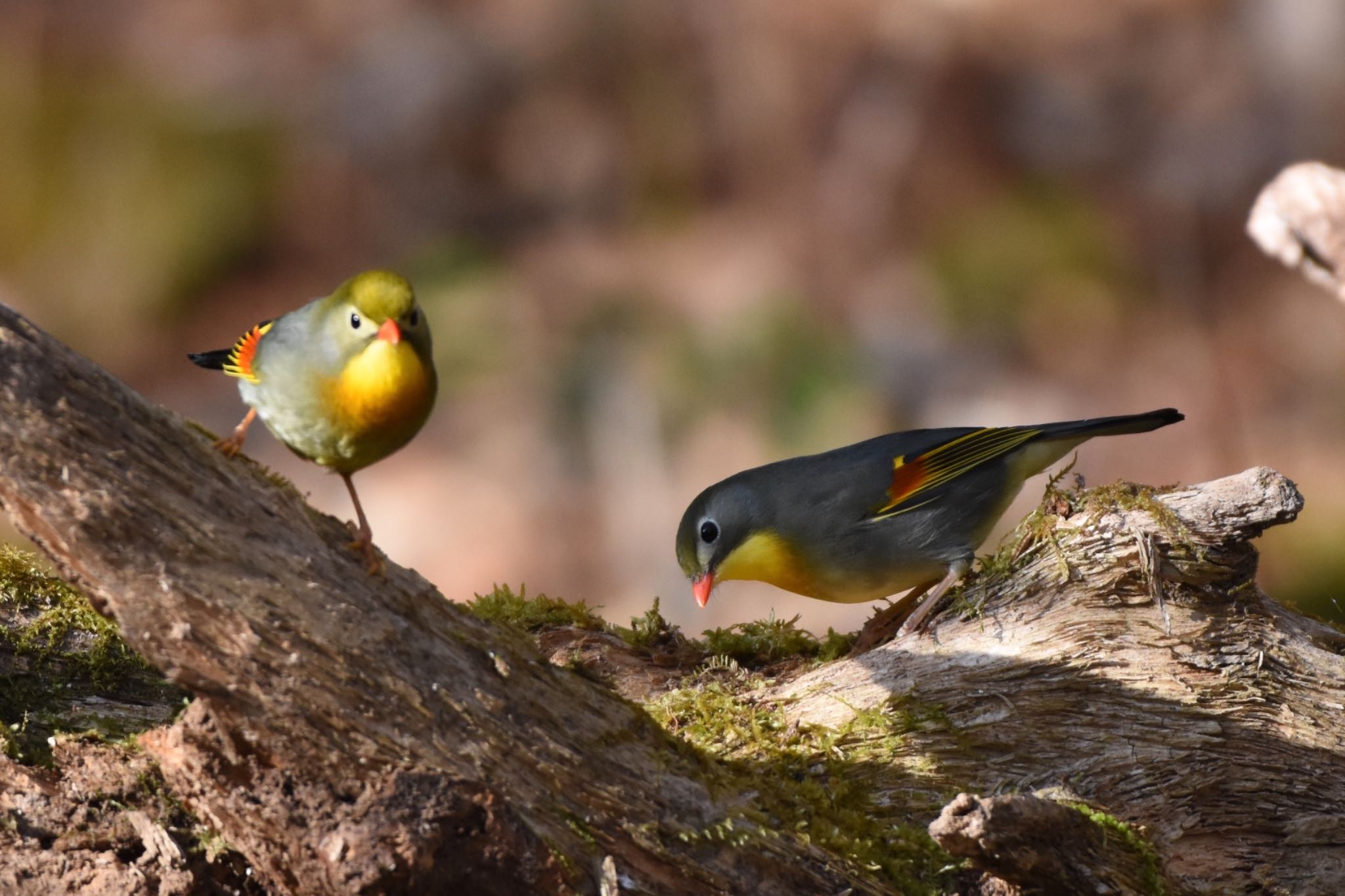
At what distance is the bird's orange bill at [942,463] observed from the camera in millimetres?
4324

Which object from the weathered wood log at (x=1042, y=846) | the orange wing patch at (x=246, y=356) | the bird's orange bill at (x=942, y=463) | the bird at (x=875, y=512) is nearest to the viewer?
the weathered wood log at (x=1042, y=846)

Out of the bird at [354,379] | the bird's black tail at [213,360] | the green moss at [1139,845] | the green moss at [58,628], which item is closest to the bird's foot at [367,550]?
the bird at [354,379]

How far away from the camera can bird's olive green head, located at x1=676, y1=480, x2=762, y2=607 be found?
4.43m

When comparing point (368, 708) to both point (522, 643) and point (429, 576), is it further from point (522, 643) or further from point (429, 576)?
point (429, 576)

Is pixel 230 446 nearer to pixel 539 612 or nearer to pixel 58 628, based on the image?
pixel 58 628

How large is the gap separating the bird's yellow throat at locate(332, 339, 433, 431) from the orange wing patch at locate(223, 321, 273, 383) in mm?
344

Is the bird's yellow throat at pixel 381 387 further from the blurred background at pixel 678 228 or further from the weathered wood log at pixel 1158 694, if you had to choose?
the blurred background at pixel 678 228

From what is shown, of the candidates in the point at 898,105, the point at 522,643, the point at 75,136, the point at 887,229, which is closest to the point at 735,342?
the point at 887,229

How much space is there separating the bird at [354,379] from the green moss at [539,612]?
1404mm

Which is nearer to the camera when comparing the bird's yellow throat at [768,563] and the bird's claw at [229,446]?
the bird's claw at [229,446]

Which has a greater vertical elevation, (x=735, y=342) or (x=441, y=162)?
(x=441, y=162)

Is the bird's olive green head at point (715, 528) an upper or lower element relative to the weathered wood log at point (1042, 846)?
upper

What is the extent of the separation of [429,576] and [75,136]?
4.98 metres

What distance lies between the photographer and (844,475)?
4.46 m
